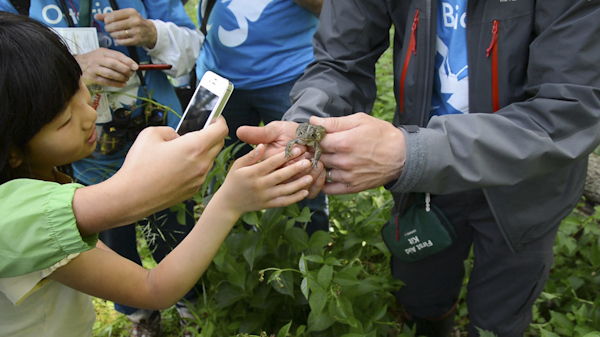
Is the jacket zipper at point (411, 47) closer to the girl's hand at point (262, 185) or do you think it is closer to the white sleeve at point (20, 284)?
the girl's hand at point (262, 185)

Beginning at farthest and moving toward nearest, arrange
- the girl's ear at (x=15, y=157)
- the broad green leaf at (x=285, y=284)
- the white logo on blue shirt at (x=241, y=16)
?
1. the white logo on blue shirt at (x=241, y=16)
2. the broad green leaf at (x=285, y=284)
3. the girl's ear at (x=15, y=157)

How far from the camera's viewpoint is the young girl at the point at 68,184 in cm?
153

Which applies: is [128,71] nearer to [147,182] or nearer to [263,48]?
[263,48]

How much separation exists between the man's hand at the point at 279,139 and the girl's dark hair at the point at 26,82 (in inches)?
32.4

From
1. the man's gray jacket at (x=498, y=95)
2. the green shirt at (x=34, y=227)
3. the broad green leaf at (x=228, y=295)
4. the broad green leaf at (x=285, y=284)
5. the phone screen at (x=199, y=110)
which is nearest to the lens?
the green shirt at (x=34, y=227)

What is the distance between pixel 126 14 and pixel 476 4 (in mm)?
2101

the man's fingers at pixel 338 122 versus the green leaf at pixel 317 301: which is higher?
the man's fingers at pixel 338 122

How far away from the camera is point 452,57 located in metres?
2.15

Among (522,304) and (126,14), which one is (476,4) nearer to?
(522,304)

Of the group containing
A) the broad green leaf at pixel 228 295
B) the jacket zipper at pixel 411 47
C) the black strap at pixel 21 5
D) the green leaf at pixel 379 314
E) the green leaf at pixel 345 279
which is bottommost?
the green leaf at pixel 379 314

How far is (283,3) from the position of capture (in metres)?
3.15

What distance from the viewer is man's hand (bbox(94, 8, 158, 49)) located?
2.62 meters

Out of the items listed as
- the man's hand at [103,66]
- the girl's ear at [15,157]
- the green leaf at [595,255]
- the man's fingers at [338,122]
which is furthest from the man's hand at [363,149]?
the green leaf at [595,255]

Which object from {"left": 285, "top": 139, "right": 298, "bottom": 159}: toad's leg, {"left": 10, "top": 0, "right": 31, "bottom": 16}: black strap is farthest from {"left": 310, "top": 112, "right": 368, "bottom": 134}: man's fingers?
{"left": 10, "top": 0, "right": 31, "bottom": 16}: black strap
